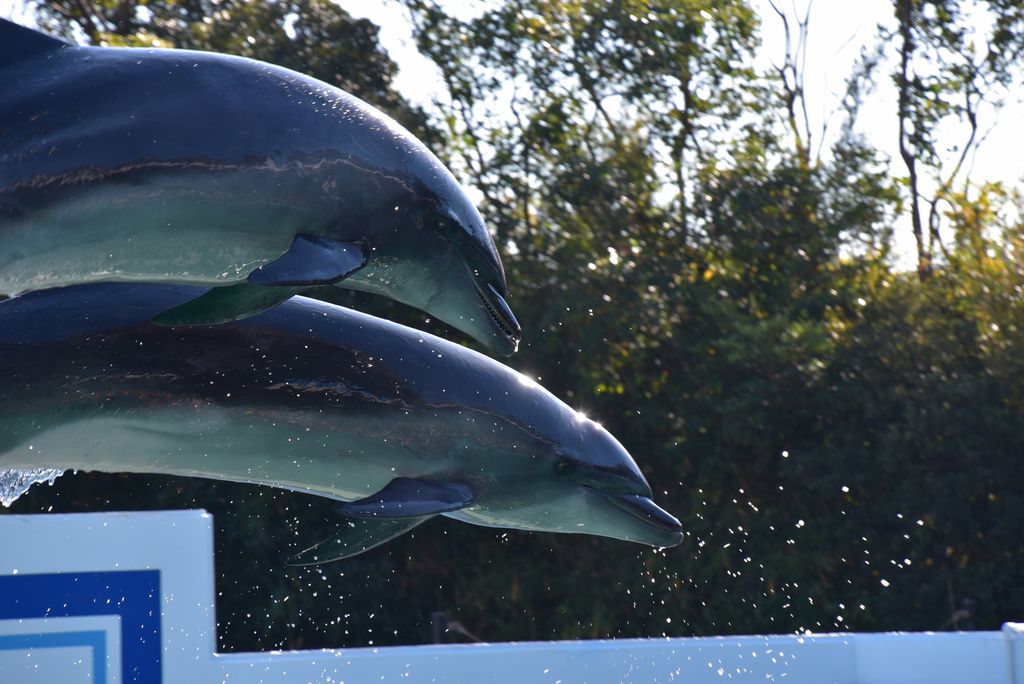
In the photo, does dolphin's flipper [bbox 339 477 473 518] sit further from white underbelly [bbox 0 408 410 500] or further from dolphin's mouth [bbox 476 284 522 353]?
dolphin's mouth [bbox 476 284 522 353]

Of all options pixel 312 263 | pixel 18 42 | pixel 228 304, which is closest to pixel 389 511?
pixel 228 304

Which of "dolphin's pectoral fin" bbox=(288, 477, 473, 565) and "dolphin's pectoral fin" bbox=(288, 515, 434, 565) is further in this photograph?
"dolphin's pectoral fin" bbox=(288, 515, 434, 565)

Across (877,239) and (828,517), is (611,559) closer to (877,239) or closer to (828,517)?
(828,517)

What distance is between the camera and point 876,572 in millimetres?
13352

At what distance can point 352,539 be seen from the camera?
230 inches

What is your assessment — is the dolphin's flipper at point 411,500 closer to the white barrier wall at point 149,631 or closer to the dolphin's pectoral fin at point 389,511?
the dolphin's pectoral fin at point 389,511

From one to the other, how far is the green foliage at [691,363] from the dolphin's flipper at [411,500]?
7831mm

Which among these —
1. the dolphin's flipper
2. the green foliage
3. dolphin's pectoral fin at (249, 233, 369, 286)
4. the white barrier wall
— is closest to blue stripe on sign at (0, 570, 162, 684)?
the white barrier wall

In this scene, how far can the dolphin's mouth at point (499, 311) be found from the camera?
16.9 feet

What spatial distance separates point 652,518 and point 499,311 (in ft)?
5.51

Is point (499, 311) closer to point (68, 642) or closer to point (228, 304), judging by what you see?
point (228, 304)

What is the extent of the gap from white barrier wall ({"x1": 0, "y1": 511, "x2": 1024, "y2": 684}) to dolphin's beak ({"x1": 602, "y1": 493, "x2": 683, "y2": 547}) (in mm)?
608

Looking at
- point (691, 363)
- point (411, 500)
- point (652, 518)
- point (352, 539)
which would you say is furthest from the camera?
point (691, 363)

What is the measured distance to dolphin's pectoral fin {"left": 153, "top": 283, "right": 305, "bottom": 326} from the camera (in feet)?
14.8
